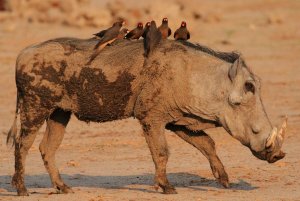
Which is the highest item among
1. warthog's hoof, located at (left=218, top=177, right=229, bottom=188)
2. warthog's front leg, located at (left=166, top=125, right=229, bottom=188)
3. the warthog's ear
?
the warthog's ear

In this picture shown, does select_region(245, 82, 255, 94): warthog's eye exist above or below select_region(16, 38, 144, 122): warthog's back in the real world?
above

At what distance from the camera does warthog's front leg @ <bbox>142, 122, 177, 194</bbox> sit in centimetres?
1119

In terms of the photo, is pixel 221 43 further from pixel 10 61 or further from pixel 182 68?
pixel 182 68

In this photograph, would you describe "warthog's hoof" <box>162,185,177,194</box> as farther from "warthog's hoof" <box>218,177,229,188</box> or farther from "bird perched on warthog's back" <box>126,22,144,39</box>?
"bird perched on warthog's back" <box>126,22,144,39</box>

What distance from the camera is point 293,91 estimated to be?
2061 cm

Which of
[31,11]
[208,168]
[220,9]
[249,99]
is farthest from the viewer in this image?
[220,9]

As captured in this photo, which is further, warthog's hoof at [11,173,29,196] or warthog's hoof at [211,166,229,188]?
warthog's hoof at [211,166,229,188]

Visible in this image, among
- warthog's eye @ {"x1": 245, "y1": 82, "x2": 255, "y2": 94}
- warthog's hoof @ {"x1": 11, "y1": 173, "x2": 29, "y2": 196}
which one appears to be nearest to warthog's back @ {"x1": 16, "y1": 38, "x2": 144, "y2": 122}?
warthog's hoof @ {"x1": 11, "y1": 173, "x2": 29, "y2": 196}

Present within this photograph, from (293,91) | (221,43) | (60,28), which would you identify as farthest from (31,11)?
(293,91)

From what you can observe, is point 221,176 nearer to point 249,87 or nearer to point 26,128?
point 249,87

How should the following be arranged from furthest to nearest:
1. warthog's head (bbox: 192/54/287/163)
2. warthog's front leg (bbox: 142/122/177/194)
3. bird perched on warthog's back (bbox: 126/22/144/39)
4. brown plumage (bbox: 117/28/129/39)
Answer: bird perched on warthog's back (bbox: 126/22/144/39) → brown plumage (bbox: 117/28/129/39) → warthog's front leg (bbox: 142/122/177/194) → warthog's head (bbox: 192/54/287/163)

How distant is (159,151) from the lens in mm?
11219

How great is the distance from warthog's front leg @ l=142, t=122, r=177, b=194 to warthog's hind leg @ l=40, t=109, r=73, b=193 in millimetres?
1017

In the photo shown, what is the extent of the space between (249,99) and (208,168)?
2.26 metres
